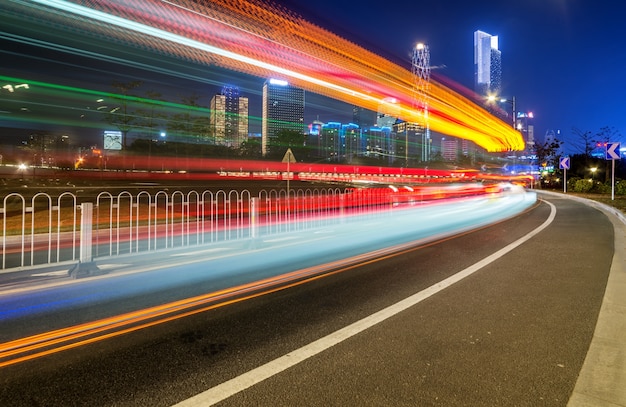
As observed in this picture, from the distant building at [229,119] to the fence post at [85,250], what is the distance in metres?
33.9

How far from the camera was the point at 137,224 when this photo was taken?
9086 millimetres

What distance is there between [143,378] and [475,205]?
2120 cm

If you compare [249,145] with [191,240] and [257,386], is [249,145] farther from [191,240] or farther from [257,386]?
[257,386]

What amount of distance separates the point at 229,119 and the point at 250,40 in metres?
29.8

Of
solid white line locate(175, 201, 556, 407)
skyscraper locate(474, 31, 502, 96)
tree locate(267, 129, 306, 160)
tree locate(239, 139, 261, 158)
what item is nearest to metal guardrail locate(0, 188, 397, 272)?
solid white line locate(175, 201, 556, 407)

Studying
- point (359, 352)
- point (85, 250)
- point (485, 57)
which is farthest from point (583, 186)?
point (485, 57)

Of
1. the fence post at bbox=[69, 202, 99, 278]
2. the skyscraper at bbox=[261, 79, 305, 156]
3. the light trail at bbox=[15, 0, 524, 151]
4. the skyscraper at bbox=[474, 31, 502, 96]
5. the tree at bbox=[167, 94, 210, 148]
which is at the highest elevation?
the skyscraper at bbox=[474, 31, 502, 96]

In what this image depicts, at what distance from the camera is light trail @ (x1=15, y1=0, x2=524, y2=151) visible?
11.3 metres

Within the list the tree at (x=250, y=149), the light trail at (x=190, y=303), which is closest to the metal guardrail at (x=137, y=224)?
the light trail at (x=190, y=303)

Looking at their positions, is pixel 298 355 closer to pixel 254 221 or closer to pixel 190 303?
pixel 190 303

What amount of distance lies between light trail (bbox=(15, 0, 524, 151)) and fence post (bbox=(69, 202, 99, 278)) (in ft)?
22.3

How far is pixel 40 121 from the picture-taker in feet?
73.6

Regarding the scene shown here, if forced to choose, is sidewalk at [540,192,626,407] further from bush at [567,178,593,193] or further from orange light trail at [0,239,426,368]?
bush at [567,178,593,193]

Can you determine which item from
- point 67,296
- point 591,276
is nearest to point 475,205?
point 591,276
